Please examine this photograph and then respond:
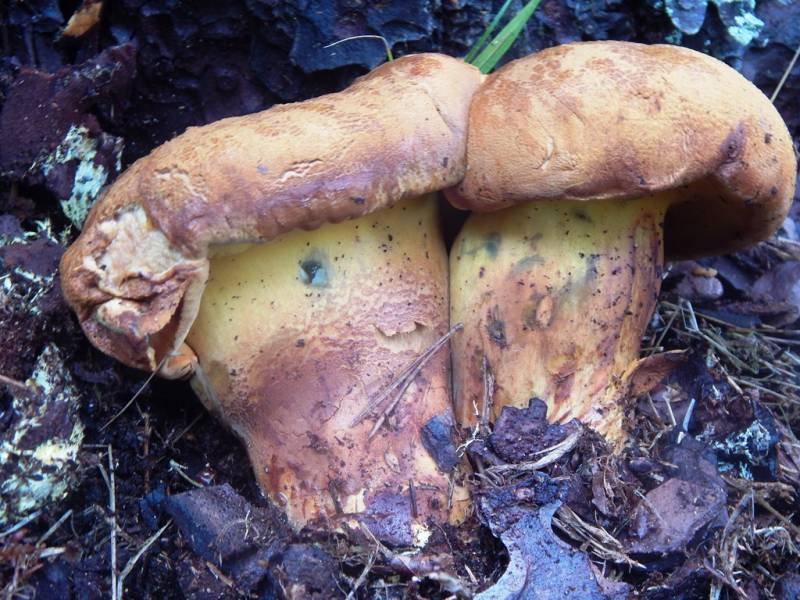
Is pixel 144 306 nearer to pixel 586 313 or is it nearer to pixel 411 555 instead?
pixel 411 555

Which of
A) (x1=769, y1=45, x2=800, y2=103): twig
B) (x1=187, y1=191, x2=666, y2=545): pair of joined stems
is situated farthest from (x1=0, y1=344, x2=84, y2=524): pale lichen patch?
(x1=769, y1=45, x2=800, y2=103): twig

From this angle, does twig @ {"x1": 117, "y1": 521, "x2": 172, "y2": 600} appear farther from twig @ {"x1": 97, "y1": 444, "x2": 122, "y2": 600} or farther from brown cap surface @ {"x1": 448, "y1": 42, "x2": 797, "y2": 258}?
brown cap surface @ {"x1": 448, "y1": 42, "x2": 797, "y2": 258}

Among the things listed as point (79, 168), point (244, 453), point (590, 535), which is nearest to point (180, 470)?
point (244, 453)

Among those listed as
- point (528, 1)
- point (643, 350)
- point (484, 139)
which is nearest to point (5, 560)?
point (484, 139)

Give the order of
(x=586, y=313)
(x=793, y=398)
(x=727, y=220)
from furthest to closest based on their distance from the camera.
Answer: (x=793, y=398) → (x=727, y=220) → (x=586, y=313)

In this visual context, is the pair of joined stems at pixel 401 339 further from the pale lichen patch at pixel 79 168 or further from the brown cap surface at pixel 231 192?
the pale lichen patch at pixel 79 168
